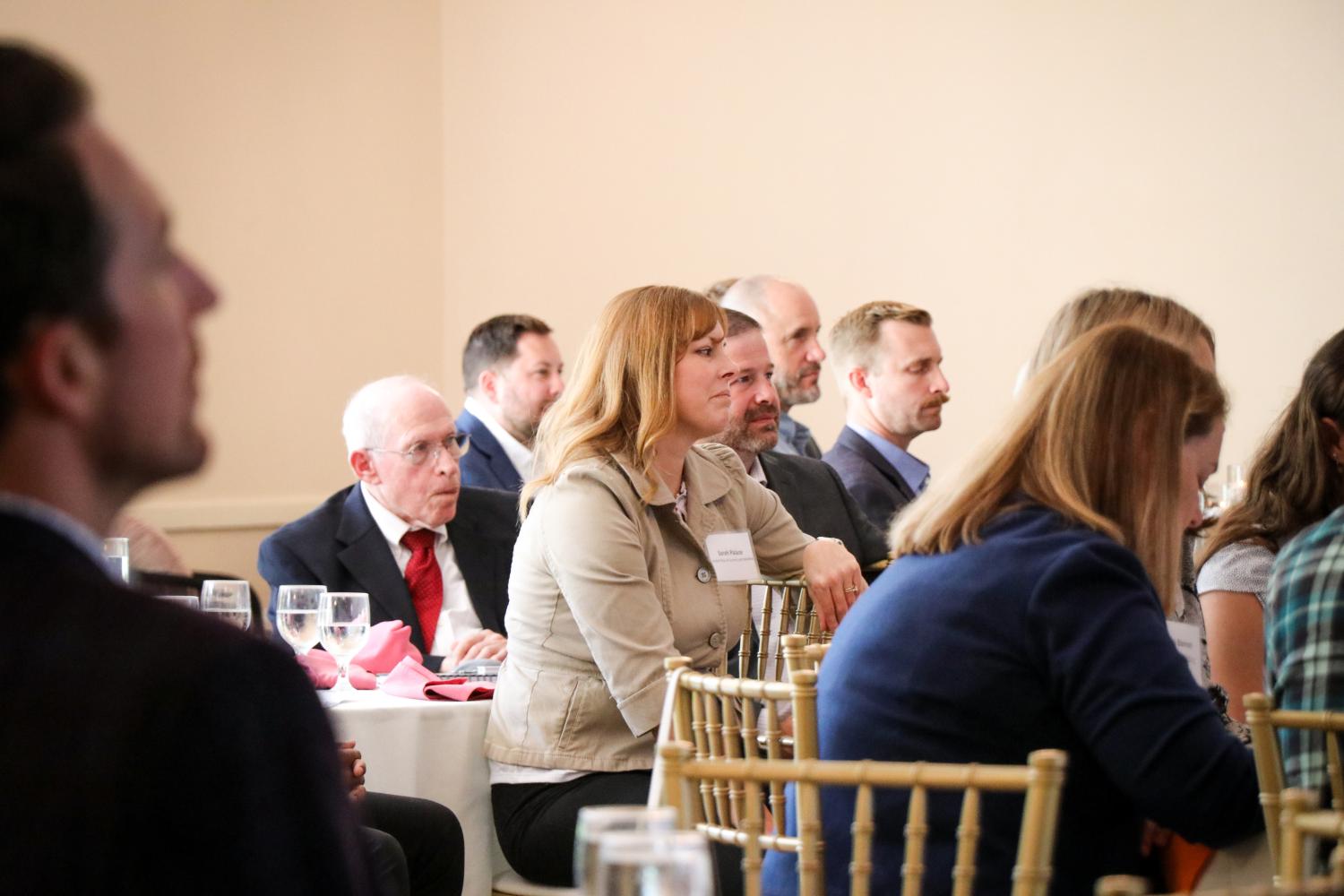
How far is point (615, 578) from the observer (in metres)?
2.61

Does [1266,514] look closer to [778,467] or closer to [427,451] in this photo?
[778,467]

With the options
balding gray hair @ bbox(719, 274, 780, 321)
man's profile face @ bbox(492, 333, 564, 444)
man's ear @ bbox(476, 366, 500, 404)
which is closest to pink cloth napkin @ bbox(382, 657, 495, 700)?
man's profile face @ bbox(492, 333, 564, 444)

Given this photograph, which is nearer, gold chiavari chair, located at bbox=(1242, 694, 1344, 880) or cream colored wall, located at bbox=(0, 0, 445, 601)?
gold chiavari chair, located at bbox=(1242, 694, 1344, 880)

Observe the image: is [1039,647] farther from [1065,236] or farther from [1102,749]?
[1065,236]

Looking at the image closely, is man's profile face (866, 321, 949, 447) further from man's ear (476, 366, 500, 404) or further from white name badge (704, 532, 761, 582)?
white name badge (704, 532, 761, 582)

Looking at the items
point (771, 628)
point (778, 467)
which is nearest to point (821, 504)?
point (778, 467)

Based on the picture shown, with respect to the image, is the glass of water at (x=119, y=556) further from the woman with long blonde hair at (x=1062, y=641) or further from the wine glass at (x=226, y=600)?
the woman with long blonde hair at (x=1062, y=641)

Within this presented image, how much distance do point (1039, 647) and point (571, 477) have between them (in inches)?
47.4

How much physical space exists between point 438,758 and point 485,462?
2384mm

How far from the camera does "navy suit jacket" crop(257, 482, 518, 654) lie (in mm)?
3518

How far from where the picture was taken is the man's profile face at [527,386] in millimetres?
5383

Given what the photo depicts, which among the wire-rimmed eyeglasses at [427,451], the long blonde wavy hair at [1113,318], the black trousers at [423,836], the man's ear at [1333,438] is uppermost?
the long blonde wavy hair at [1113,318]

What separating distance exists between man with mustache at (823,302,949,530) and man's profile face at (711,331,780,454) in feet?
1.75

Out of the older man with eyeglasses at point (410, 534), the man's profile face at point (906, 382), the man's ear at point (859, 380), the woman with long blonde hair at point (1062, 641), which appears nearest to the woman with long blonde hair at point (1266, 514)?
the woman with long blonde hair at point (1062, 641)
